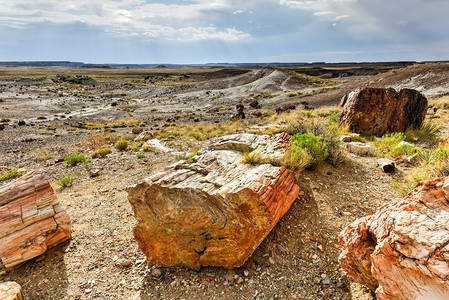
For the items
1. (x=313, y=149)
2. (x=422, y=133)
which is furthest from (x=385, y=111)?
(x=313, y=149)

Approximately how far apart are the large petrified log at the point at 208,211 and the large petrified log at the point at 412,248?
5.00 ft

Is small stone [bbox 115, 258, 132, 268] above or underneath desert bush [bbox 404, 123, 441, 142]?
underneath

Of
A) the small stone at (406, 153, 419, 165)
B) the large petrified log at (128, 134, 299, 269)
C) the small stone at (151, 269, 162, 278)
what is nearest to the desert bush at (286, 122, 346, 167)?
the small stone at (406, 153, 419, 165)

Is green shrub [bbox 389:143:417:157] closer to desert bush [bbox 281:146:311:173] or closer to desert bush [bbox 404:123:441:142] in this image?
desert bush [bbox 404:123:441:142]

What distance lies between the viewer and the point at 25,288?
14.2 ft

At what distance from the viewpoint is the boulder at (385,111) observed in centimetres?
1080

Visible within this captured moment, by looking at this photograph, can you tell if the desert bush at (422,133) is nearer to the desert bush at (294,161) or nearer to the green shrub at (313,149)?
the green shrub at (313,149)

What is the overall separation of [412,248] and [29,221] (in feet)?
20.8

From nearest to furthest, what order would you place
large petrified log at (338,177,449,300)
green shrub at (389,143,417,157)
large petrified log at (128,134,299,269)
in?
large petrified log at (338,177,449,300) → large petrified log at (128,134,299,269) → green shrub at (389,143,417,157)

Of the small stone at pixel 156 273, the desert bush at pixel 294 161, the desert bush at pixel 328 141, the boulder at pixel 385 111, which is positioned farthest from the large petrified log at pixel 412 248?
the boulder at pixel 385 111

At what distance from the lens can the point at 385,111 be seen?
10859mm

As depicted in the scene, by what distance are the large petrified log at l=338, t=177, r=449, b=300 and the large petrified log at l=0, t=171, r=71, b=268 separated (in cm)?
577

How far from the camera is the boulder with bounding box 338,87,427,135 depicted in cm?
1080

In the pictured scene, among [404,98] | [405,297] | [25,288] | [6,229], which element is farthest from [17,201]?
[404,98]
